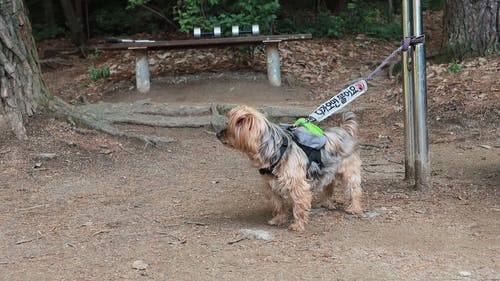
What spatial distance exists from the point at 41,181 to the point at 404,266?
13.3ft

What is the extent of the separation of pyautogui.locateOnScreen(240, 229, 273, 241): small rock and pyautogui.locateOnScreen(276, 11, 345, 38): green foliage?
11.3 meters

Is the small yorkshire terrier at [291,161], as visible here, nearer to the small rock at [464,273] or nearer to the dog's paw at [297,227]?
the dog's paw at [297,227]

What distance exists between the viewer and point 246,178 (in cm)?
675

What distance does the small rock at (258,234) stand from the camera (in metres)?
4.64

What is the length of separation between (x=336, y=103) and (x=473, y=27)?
20.6 feet

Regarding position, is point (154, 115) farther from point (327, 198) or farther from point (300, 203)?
point (300, 203)

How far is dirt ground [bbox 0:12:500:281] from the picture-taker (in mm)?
4098

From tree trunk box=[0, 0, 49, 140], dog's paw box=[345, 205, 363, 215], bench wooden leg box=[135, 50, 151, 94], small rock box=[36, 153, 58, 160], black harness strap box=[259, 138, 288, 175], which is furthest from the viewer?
bench wooden leg box=[135, 50, 151, 94]

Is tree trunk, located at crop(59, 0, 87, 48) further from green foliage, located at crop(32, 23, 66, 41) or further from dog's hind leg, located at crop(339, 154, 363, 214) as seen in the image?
dog's hind leg, located at crop(339, 154, 363, 214)

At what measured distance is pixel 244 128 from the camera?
4.56 metres

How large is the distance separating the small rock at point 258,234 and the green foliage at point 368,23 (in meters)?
12.3

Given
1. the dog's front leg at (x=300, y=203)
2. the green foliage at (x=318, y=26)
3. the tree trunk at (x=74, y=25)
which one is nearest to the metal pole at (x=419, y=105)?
the dog's front leg at (x=300, y=203)

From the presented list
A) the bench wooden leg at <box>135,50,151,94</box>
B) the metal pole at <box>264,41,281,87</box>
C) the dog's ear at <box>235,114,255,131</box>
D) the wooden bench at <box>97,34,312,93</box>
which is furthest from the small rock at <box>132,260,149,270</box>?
the metal pole at <box>264,41,281,87</box>

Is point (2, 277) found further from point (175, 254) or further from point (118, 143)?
point (118, 143)
